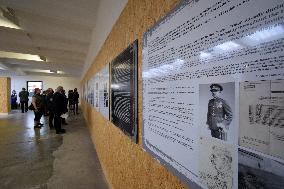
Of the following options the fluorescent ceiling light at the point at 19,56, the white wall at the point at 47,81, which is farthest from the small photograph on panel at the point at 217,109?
the white wall at the point at 47,81

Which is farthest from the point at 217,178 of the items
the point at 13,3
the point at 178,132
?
the point at 13,3

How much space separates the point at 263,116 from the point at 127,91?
4.62 ft

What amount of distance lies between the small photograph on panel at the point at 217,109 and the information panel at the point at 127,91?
2.89 ft

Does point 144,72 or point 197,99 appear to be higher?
point 144,72

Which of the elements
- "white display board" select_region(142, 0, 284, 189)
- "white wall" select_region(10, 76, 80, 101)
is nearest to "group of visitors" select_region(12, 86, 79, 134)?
"white display board" select_region(142, 0, 284, 189)

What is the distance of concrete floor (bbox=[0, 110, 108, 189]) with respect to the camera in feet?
10.5

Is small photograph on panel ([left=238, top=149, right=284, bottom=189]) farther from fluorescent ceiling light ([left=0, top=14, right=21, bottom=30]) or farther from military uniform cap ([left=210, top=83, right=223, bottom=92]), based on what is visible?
fluorescent ceiling light ([left=0, top=14, right=21, bottom=30])

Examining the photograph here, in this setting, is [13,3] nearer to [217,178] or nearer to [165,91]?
[165,91]

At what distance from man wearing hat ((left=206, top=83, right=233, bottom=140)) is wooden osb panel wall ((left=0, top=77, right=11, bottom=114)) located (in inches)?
576

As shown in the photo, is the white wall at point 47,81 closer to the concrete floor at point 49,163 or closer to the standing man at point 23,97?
the standing man at point 23,97

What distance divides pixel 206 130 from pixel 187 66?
0.31 meters

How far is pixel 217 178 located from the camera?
756mm

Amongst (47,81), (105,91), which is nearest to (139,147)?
(105,91)

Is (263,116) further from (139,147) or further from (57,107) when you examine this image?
(57,107)
